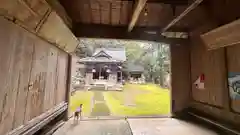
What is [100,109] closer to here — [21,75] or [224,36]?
[21,75]

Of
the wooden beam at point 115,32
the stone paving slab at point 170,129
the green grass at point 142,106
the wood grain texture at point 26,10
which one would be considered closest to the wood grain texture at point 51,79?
the wood grain texture at point 26,10

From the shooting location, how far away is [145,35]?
447cm

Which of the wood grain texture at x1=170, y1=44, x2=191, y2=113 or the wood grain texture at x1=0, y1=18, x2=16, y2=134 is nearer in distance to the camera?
the wood grain texture at x1=0, y1=18, x2=16, y2=134

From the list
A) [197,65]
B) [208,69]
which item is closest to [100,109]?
[197,65]

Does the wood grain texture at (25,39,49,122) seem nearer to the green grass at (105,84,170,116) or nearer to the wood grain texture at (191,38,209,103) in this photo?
the green grass at (105,84,170,116)

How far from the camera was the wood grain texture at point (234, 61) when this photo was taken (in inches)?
110

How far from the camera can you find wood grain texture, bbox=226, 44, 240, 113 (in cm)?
279

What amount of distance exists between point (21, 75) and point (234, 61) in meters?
3.47

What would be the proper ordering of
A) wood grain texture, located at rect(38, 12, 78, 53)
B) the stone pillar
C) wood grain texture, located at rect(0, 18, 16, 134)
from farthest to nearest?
the stone pillar → wood grain texture, located at rect(38, 12, 78, 53) → wood grain texture, located at rect(0, 18, 16, 134)

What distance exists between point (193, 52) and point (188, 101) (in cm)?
143

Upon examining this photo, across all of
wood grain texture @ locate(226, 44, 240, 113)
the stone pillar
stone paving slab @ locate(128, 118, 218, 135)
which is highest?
wood grain texture @ locate(226, 44, 240, 113)

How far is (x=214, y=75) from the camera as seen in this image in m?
3.44

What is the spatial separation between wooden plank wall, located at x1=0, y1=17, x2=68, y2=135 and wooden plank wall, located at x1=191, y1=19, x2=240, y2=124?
11.0ft

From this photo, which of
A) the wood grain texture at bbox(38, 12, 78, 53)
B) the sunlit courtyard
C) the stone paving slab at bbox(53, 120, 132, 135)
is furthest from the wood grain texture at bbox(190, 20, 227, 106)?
the wood grain texture at bbox(38, 12, 78, 53)
